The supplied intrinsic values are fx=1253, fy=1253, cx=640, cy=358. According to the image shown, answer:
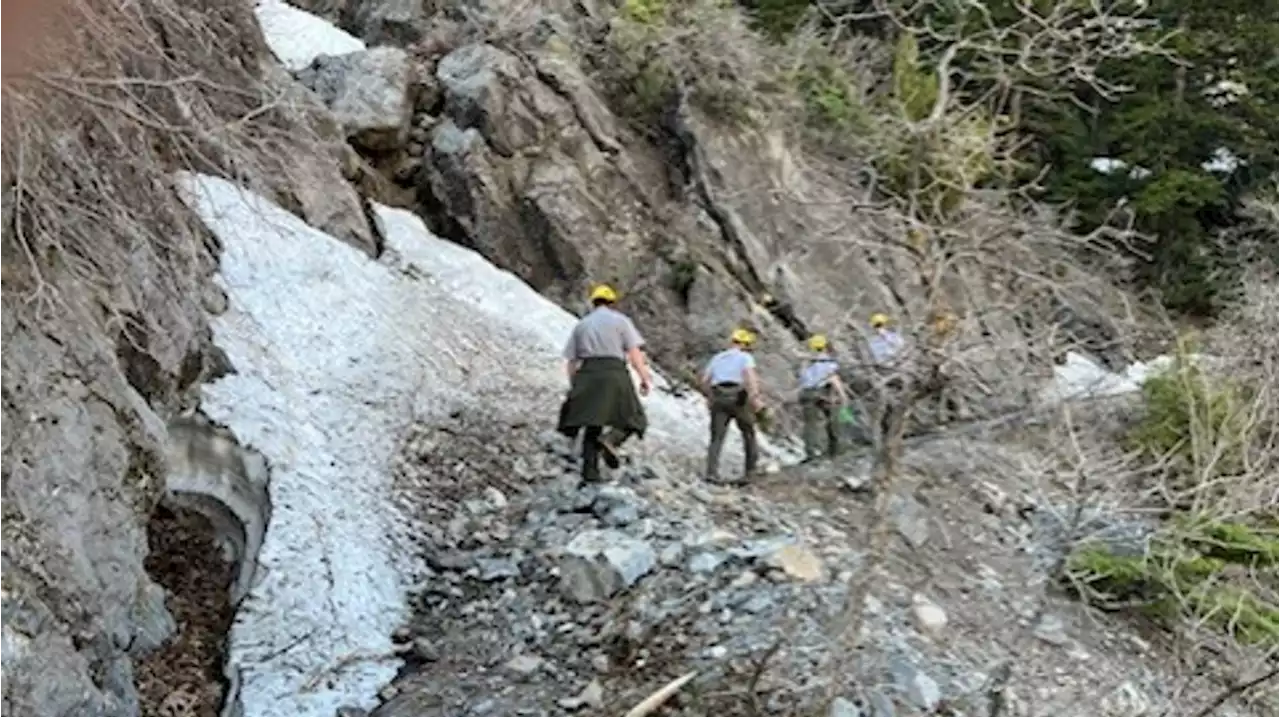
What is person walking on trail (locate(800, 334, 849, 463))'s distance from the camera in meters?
13.2

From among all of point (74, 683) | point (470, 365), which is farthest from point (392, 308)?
point (74, 683)

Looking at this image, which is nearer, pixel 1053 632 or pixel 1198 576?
pixel 1053 632

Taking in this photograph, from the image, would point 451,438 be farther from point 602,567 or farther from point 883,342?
point 883,342

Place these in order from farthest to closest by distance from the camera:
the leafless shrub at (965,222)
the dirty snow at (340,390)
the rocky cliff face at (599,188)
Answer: the rocky cliff face at (599,188) → the dirty snow at (340,390) → the leafless shrub at (965,222)

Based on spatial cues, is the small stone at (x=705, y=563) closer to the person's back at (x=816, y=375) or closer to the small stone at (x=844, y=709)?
the small stone at (x=844, y=709)

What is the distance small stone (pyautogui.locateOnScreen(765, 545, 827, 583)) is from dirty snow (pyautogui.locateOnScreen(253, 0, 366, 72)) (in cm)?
1210

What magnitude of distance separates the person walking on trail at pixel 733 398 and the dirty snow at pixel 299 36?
942 centimetres

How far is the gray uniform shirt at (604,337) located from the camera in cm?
998

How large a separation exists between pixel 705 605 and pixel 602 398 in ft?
7.33

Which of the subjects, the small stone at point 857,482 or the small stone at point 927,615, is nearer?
the small stone at point 927,615

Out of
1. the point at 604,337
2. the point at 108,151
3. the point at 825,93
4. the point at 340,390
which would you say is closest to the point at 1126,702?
the point at 604,337

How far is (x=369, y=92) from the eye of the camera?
703 inches

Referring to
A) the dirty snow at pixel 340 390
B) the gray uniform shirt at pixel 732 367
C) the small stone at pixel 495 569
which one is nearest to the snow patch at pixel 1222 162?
the dirty snow at pixel 340 390

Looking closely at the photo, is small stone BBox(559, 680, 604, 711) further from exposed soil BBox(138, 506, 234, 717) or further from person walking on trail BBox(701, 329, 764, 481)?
person walking on trail BBox(701, 329, 764, 481)
